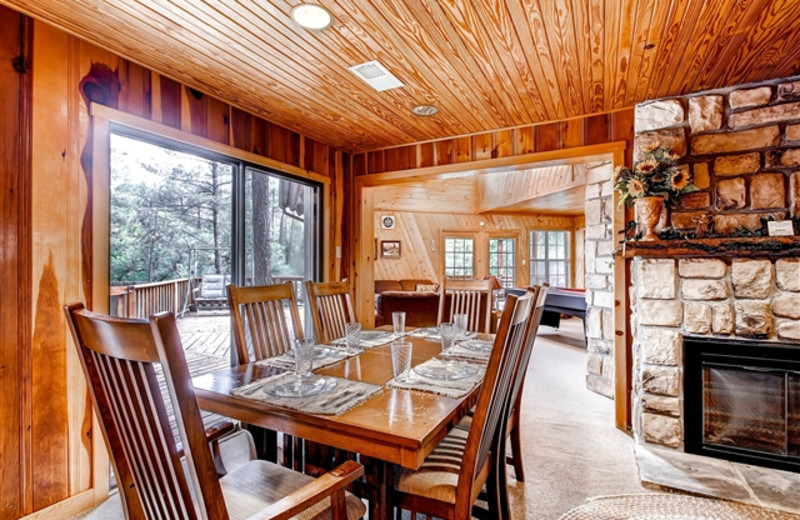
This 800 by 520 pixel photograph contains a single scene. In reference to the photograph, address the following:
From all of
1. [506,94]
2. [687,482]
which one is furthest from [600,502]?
[506,94]

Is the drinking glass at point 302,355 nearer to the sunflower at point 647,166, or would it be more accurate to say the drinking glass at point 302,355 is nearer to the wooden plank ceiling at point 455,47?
the wooden plank ceiling at point 455,47

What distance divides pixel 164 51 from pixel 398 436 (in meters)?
2.31

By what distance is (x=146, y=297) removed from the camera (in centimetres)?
283

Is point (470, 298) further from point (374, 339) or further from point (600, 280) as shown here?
point (600, 280)

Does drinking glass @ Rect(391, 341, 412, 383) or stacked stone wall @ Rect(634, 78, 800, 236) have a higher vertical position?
stacked stone wall @ Rect(634, 78, 800, 236)

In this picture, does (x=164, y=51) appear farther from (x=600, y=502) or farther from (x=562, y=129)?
(x=600, y=502)

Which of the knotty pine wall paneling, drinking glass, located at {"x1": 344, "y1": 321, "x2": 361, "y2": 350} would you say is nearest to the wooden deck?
the knotty pine wall paneling

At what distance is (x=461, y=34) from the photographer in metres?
1.97

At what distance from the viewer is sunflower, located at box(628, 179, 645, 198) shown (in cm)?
259

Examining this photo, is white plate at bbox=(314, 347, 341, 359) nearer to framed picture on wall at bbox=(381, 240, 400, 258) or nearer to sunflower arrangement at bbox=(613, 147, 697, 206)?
sunflower arrangement at bbox=(613, 147, 697, 206)

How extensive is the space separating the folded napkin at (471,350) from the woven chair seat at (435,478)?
516 mm

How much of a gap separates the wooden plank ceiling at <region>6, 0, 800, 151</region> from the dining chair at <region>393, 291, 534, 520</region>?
56.3 inches

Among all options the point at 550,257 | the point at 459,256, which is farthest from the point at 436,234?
the point at 550,257

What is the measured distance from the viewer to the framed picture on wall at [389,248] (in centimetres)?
890
